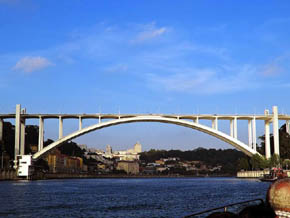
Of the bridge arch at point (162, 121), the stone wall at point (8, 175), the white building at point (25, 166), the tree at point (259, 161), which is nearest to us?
the bridge arch at point (162, 121)

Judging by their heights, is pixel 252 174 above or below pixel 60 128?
below

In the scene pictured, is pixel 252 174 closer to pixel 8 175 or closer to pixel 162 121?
pixel 162 121

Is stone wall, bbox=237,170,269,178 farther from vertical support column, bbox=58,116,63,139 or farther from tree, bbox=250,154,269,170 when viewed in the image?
vertical support column, bbox=58,116,63,139

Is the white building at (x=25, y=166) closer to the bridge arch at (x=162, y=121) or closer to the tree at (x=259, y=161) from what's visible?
the bridge arch at (x=162, y=121)

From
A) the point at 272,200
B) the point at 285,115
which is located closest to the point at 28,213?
the point at 272,200

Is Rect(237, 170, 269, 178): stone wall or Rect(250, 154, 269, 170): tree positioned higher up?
Rect(250, 154, 269, 170): tree

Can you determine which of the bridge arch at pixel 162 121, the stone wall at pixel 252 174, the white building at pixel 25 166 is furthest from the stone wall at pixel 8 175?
the stone wall at pixel 252 174

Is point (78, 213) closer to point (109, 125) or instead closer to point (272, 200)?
point (272, 200)

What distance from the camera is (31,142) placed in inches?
4990

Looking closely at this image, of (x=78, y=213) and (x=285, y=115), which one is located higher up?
(x=285, y=115)

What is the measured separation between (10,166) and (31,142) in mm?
34423

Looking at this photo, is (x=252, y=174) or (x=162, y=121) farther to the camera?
(x=252, y=174)

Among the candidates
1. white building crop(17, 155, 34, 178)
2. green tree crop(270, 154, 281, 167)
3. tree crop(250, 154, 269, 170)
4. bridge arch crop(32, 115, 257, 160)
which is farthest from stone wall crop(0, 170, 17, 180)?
green tree crop(270, 154, 281, 167)

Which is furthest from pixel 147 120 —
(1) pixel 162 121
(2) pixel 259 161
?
(2) pixel 259 161
